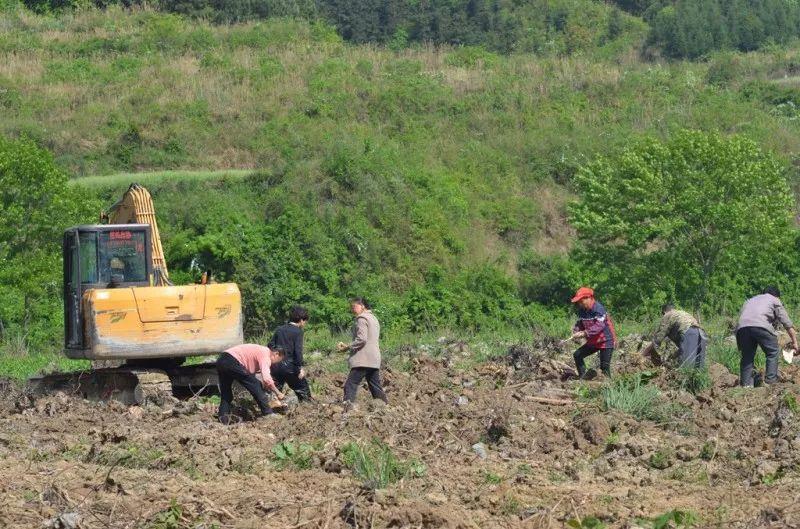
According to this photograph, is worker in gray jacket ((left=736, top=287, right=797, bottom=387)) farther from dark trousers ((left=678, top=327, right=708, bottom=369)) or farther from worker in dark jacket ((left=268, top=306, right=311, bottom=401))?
worker in dark jacket ((left=268, top=306, right=311, bottom=401))

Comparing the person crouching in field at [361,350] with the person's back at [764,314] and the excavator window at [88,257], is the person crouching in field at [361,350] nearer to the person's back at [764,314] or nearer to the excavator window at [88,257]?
the excavator window at [88,257]

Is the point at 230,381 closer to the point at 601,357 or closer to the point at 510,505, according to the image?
the point at 601,357

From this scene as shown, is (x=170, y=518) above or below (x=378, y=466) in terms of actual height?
above

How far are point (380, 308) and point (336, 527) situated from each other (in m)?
23.0

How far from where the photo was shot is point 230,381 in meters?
15.5

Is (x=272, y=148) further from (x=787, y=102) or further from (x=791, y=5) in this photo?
(x=791, y=5)

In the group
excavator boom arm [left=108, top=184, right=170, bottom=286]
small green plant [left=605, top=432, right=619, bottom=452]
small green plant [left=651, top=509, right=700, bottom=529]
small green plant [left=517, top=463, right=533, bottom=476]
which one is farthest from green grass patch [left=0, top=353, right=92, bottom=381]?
small green plant [left=651, top=509, right=700, bottom=529]

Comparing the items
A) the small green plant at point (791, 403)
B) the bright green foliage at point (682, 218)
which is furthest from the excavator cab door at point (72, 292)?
the bright green foliage at point (682, 218)

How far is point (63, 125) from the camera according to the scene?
1619 inches

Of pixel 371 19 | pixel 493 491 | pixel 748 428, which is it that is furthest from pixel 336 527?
pixel 371 19

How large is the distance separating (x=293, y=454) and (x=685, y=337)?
261 inches

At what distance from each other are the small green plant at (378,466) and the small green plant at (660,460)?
2207 millimetres

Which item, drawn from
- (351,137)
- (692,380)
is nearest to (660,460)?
(692,380)

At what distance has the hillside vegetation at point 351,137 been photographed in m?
34.0
